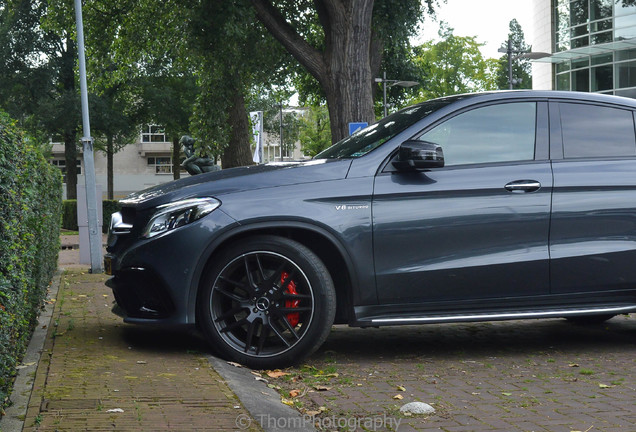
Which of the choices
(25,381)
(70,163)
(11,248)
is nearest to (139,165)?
(70,163)

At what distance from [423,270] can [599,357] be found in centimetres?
157

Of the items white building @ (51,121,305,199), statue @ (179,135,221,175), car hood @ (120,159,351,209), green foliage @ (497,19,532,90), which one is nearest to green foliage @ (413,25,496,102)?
white building @ (51,121,305,199)

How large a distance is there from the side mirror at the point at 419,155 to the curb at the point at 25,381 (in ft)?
8.52

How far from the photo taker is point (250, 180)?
581 centimetres

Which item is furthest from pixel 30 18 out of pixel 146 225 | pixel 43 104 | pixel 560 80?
pixel 146 225

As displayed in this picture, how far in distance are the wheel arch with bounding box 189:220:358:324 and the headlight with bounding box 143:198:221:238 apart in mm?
212

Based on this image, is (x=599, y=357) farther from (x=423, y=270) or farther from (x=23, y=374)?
(x=23, y=374)

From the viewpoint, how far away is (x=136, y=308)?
5895mm

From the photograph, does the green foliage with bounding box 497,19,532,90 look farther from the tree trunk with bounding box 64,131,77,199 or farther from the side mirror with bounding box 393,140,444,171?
the side mirror with bounding box 393,140,444,171

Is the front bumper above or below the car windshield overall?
below

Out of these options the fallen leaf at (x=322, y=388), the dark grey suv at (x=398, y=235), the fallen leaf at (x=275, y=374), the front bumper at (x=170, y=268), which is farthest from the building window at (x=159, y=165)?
the fallen leaf at (x=322, y=388)

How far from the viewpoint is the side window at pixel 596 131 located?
20.7ft

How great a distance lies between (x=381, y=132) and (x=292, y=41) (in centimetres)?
1046

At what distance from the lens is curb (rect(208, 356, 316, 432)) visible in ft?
13.5
